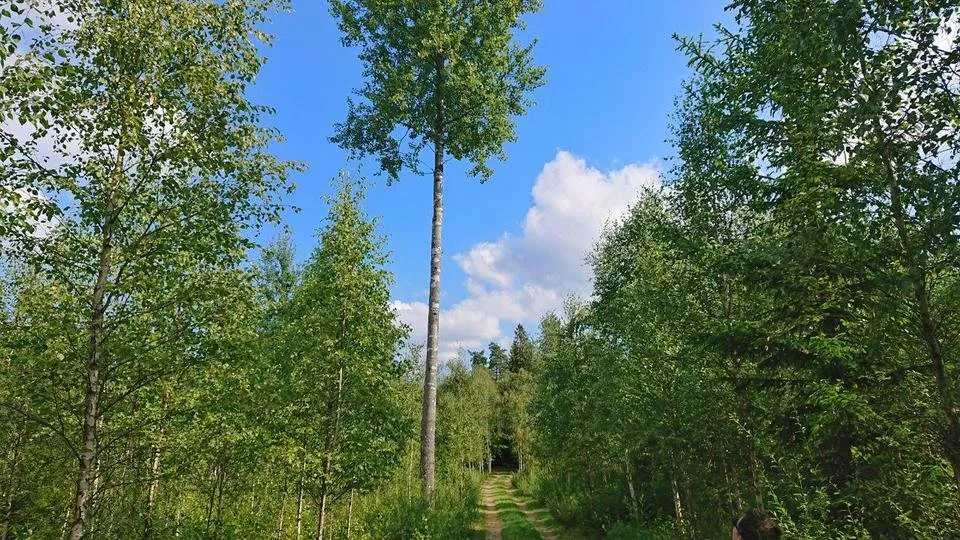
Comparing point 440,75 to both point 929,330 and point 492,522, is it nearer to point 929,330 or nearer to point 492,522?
Answer: point 929,330

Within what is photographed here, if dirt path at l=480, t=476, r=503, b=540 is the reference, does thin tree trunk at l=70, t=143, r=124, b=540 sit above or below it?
above

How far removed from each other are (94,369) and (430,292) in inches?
346

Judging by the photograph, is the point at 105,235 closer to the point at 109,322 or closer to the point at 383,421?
the point at 109,322

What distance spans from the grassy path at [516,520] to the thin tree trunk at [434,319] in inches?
295

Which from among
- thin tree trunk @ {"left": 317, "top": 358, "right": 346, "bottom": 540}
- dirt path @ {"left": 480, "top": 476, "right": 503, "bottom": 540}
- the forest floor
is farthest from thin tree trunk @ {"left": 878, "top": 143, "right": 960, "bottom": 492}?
dirt path @ {"left": 480, "top": 476, "right": 503, "bottom": 540}

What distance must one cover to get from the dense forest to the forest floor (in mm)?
5639

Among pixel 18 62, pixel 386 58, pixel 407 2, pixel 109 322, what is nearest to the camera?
pixel 18 62

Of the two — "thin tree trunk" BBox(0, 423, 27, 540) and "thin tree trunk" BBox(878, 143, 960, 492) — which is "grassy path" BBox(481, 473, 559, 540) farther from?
"thin tree trunk" BBox(878, 143, 960, 492)

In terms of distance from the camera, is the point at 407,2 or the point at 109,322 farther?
the point at 407,2

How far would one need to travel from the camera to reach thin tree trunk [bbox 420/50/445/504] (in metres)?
12.4

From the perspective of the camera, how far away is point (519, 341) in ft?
290

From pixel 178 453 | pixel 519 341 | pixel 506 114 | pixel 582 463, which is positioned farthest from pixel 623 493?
pixel 519 341

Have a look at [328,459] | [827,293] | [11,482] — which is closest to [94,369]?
[328,459]

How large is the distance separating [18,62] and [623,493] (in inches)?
829
